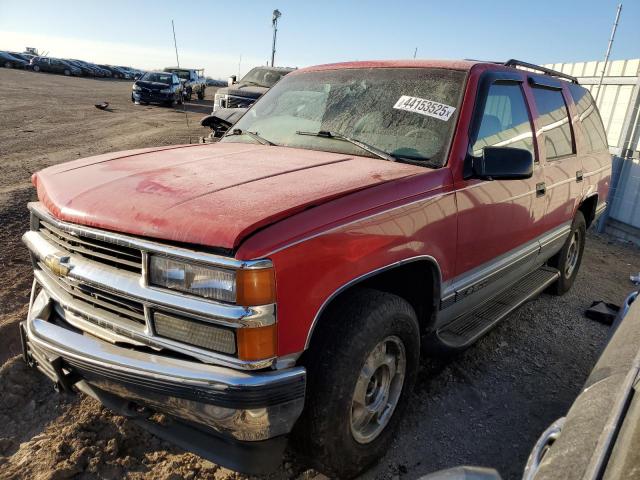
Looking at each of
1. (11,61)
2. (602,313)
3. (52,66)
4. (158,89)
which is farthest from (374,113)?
(11,61)

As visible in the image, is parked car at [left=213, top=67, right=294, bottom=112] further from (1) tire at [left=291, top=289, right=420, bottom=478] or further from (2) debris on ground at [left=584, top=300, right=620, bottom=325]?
(1) tire at [left=291, top=289, right=420, bottom=478]

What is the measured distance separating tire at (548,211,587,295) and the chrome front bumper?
12.5ft

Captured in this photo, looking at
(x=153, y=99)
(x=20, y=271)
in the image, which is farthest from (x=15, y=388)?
(x=153, y=99)

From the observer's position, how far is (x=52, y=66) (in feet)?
153

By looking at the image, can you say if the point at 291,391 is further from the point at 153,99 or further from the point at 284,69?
the point at 153,99

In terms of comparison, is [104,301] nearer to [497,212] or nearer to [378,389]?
[378,389]

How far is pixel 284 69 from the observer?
1365 cm

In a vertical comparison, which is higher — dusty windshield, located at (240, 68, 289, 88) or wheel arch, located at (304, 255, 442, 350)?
dusty windshield, located at (240, 68, 289, 88)

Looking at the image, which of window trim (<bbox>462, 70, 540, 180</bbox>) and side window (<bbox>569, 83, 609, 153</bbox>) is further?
side window (<bbox>569, 83, 609, 153</bbox>)

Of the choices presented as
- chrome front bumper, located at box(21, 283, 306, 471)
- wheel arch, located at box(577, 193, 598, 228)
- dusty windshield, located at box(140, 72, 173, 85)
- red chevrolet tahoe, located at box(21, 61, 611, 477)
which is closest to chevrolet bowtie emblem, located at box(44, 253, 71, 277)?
red chevrolet tahoe, located at box(21, 61, 611, 477)

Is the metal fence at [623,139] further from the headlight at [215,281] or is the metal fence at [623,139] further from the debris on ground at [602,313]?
the headlight at [215,281]

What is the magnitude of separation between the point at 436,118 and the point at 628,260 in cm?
546

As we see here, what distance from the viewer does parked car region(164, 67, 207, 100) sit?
81.5 feet

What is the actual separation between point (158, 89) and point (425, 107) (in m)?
21.5
